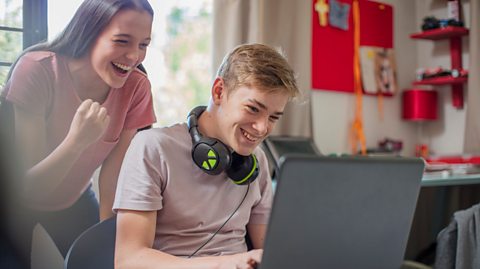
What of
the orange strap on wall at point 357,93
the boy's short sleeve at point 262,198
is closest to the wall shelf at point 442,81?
the orange strap on wall at point 357,93

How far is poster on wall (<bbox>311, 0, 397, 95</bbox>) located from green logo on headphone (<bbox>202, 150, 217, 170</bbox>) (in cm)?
200

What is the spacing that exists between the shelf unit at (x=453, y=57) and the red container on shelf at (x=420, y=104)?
0.24 feet

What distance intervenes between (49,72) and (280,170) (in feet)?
2.74

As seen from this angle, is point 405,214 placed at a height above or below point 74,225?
above

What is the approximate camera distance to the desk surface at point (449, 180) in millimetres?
2283

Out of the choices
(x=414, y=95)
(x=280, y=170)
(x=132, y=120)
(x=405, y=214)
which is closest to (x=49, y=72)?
(x=132, y=120)

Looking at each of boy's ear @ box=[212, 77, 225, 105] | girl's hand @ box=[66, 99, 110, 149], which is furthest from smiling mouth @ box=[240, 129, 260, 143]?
girl's hand @ box=[66, 99, 110, 149]

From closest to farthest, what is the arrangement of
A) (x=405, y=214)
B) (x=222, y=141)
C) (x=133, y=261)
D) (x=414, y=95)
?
(x=405, y=214)
(x=133, y=261)
(x=222, y=141)
(x=414, y=95)

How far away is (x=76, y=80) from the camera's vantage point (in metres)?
1.41

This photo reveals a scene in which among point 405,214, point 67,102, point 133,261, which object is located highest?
point 67,102

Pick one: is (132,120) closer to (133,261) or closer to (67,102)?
(67,102)

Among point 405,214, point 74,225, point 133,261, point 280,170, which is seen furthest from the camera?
point 74,225

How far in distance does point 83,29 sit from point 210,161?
522 millimetres

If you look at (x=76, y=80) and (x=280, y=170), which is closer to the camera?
(x=280, y=170)
